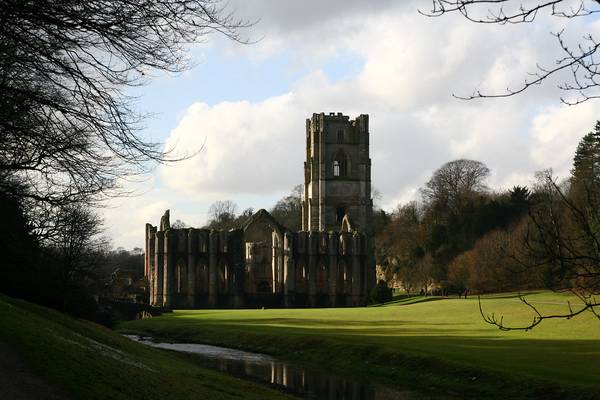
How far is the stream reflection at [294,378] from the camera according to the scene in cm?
2642

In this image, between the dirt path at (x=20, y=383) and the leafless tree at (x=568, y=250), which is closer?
the leafless tree at (x=568, y=250)

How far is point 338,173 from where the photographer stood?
4626 inches

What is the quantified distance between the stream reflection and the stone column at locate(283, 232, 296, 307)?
171 ft

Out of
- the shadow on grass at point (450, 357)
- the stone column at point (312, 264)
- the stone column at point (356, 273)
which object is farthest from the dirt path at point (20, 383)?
the stone column at point (356, 273)

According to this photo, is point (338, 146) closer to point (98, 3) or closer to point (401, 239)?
point (401, 239)

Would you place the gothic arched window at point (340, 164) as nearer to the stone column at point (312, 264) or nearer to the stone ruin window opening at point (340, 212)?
the stone ruin window opening at point (340, 212)

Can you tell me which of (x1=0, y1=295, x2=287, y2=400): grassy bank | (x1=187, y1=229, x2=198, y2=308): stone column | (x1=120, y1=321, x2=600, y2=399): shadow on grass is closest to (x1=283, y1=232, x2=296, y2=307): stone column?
(x1=187, y1=229, x2=198, y2=308): stone column

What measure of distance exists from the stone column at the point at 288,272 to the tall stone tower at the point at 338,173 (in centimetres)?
1971

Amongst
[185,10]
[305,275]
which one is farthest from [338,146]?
[185,10]

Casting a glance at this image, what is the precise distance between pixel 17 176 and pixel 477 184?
101 metres

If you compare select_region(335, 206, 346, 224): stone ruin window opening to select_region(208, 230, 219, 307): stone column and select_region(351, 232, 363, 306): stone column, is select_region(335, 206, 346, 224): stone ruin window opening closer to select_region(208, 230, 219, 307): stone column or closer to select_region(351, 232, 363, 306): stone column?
select_region(351, 232, 363, 306): stone column

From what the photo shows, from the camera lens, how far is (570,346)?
32312mm

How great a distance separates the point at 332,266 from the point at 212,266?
1271 centimetres

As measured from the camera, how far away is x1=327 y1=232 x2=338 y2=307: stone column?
9656 cm
